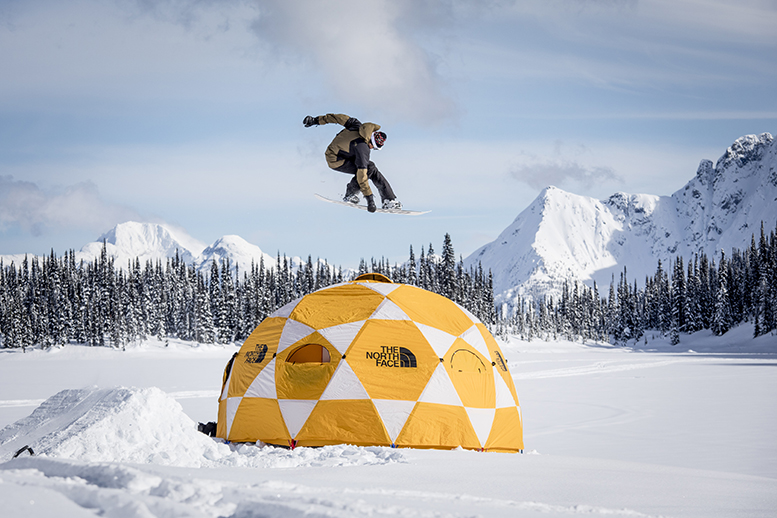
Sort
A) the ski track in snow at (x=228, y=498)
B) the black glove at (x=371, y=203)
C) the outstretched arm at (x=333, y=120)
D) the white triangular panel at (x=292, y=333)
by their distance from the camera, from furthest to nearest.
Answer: the white triangular panel at (x=292, y=333), the black glove at (x=371, y=203), the outstretched arm at (x=333, y=120), the ski track in snow at (x=228, y=498)

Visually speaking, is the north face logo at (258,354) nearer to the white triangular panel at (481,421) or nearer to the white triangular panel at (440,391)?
the white triangular panel at (440,391)

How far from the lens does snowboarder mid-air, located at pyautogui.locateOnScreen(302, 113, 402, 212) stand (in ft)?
27.9

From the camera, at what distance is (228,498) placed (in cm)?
465

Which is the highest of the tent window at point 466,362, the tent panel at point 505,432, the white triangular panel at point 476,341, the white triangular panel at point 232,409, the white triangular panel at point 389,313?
the white triangular panel at point 389,313

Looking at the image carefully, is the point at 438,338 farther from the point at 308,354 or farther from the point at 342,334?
the point at 308,354

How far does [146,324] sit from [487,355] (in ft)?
285

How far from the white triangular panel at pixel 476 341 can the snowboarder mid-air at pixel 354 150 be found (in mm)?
3260

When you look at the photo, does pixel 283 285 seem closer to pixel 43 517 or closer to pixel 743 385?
pixel 743 385

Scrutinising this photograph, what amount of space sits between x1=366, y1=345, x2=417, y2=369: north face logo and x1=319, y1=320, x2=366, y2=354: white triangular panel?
45 centimetres

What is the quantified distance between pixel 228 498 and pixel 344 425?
5319 mm

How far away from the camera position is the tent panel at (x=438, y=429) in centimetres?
976

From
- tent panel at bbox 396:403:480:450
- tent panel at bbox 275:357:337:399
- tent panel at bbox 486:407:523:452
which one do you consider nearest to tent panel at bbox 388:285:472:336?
tent panel at bbox 396:403:480:450

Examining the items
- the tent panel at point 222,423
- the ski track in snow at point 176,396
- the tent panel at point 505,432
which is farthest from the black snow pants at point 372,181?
the ski track in snow at point 176,396

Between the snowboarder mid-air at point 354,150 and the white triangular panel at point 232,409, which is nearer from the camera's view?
the snowboarder mid-air at point 354,150
